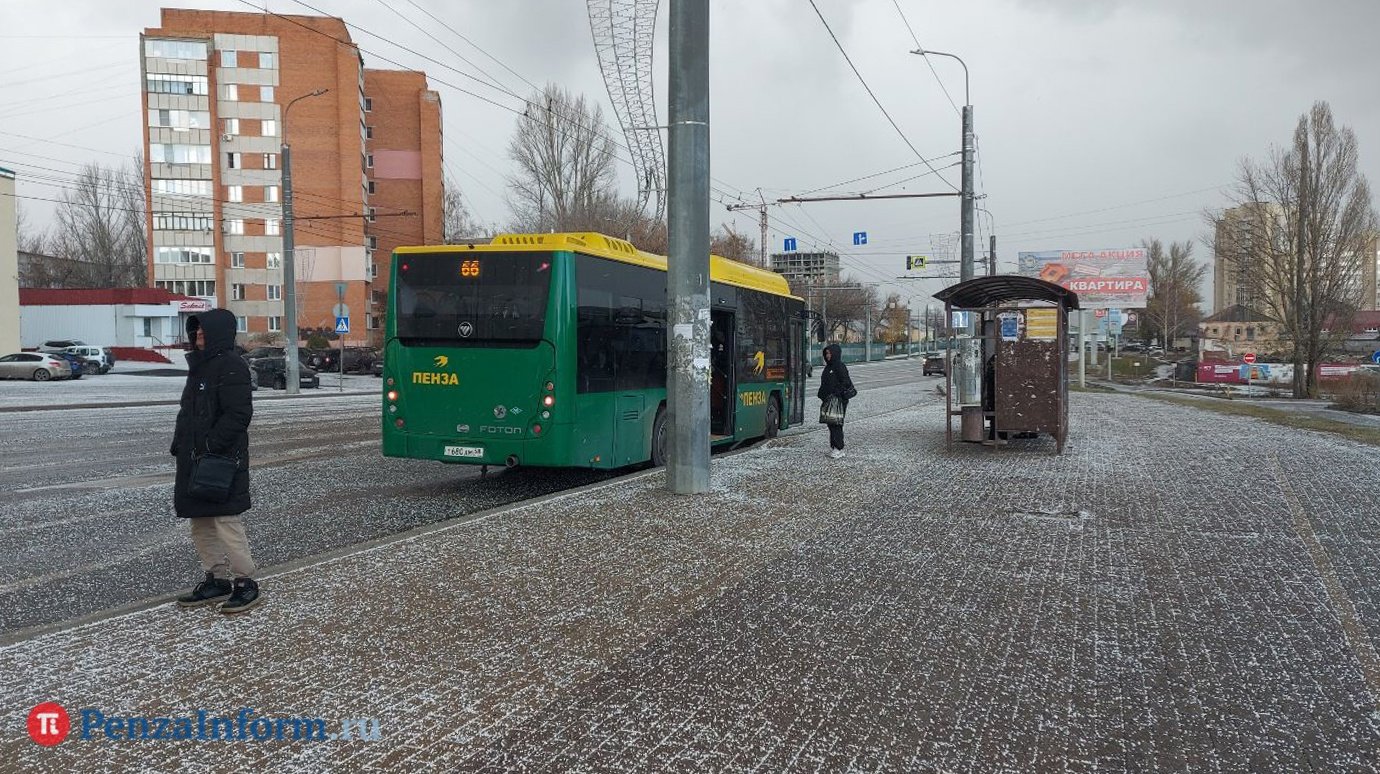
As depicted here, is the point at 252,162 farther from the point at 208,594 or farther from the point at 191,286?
the point at 208,594

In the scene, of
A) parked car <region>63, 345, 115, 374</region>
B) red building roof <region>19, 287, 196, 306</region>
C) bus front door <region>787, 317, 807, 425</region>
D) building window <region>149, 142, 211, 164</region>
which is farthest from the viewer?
building window <region>149, 142, 211, 164</region>

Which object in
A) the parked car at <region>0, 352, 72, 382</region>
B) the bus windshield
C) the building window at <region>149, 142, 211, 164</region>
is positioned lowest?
the parked car at <region>0, 352, 72, 382</region>

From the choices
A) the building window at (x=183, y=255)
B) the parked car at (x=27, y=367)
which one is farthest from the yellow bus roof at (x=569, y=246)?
the building window at (x=183, y=255)

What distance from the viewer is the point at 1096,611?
17.7 feet

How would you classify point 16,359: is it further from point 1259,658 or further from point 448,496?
point 1259,658

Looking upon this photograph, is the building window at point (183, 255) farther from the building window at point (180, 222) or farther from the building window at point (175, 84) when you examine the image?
the building window at point (175, 84)

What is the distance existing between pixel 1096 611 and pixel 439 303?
7256mm

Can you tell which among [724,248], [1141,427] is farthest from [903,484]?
[724,248]

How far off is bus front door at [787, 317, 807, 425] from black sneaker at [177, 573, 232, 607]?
1197cm

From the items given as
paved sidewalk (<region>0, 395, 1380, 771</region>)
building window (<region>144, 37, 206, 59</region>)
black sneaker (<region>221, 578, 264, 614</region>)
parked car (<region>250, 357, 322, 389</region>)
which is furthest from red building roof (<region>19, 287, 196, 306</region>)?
black sneaker (<region>221, 578, 264, 614</region>)

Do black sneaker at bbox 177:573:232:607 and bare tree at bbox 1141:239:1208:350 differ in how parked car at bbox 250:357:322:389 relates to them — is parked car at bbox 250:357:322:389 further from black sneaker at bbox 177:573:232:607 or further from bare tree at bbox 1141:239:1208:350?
bare tree at bbox 1141:239:1208:350

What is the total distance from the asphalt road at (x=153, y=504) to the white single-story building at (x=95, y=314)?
44773 mm

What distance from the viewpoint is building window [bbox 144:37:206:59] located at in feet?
215

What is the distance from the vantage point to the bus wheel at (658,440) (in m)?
11.6
